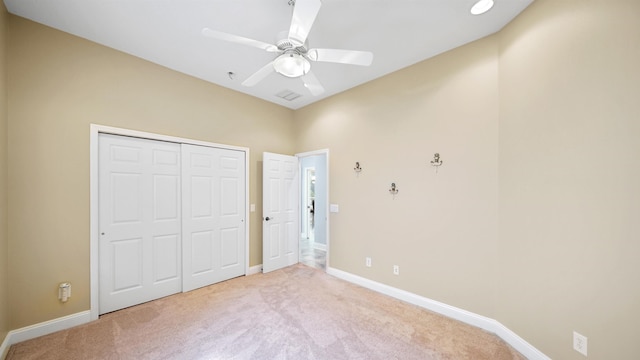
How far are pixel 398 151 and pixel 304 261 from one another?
2.84 m

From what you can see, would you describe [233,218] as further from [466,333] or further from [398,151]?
[466,333]

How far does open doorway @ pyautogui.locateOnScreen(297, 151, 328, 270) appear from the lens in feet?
15.5

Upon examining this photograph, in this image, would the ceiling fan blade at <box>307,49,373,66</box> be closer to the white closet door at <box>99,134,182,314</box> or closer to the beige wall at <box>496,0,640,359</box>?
the beige wall at <box>496,0,640,359</box>

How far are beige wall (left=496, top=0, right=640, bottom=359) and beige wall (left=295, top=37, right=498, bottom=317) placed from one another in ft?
0.52

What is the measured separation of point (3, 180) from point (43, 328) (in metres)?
1.45

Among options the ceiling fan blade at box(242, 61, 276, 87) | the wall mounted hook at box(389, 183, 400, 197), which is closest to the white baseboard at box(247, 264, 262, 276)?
the wall mounted hook at box(389, 183, 400, 197)

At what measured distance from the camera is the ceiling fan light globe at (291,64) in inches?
72.2

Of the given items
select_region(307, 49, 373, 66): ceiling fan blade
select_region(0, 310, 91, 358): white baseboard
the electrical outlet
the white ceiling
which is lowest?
select_region(0, 310, 91, 358): white baseboard

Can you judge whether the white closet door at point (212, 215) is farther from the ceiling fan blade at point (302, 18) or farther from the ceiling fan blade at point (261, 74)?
the ceiling fan blade at point (302, 18)

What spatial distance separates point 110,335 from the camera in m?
2.18

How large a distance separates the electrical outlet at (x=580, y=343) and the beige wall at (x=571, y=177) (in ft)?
0.11

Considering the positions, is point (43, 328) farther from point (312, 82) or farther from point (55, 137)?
point (312, 82)

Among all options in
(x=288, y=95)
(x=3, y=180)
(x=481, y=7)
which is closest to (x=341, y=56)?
(x=481, y=7)

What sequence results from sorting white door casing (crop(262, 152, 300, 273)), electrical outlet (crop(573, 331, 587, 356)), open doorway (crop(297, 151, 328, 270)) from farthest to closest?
open doorway (crop(297, 151, 328, 270)), white door casing (crop(262, 152, 300, 273)), electrical outlet (crop(573, 331, 587, 356))
